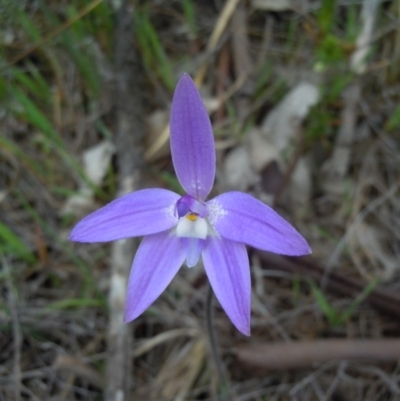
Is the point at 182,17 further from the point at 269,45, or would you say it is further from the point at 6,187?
the point at 6,187

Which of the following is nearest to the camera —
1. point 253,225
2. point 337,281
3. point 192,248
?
point 253,225

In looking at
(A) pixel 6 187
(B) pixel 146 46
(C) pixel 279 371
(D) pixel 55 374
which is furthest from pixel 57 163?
(C) pixel 279 371

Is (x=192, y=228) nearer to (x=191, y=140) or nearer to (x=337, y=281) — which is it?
(x=191, y=140)

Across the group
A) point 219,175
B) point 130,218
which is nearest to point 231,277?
point 130,218

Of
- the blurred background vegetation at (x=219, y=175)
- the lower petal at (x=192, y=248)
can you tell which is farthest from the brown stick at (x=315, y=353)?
the lower petal at (x=192, y=248)

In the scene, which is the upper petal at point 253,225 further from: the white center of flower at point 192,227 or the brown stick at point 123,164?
the brown stick at point 123,164

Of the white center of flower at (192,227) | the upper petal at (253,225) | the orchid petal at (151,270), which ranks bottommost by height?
the orchid petal at (151,270)
